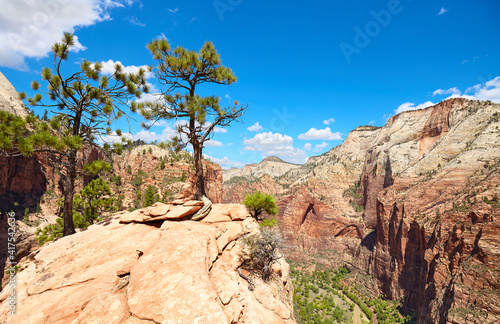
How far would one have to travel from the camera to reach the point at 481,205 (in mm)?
32438

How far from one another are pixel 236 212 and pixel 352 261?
79.2 metres

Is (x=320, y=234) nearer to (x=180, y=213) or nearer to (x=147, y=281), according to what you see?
(x=180, y=213)

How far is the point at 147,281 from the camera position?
16.3 feet

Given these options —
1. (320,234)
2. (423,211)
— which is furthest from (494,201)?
(320,234)

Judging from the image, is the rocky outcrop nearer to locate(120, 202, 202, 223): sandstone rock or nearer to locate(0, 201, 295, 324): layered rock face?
locate(120, 202, 202, 223): sandstone rock

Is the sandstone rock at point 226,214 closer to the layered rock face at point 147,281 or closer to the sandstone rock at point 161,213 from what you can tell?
the sandstone rock at point 161,213

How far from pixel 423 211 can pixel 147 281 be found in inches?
2418

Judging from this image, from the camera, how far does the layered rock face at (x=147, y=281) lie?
420 centimetres

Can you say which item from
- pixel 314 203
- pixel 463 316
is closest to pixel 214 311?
pixel 463 316

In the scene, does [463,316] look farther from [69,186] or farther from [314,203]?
[314,203]

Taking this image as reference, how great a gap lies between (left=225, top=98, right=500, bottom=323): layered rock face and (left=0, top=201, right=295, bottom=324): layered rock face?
3730cm

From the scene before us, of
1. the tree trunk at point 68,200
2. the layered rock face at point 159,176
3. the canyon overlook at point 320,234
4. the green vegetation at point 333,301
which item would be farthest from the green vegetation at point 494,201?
the tree trunk at point 68,200

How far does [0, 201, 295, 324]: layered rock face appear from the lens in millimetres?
4195

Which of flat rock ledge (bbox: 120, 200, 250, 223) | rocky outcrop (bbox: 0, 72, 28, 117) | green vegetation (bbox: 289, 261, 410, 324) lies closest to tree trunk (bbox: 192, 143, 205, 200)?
flat rock ledge (bbox: 120, 200, 250, 223)
